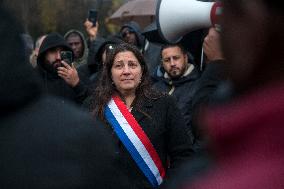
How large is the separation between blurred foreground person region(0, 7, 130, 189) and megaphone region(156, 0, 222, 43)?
127cm

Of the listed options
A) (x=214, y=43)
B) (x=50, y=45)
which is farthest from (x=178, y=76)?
(x=214, y=43)

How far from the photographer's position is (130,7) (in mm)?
11891

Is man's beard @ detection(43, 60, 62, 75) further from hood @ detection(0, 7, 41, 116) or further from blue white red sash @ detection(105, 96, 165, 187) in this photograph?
hood @ detection(0, 7, 41, 116)

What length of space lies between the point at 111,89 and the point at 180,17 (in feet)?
4.52

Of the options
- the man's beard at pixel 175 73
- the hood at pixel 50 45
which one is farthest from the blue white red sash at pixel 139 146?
the hood at pixel 50 45

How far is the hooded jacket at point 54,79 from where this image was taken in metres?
6.64

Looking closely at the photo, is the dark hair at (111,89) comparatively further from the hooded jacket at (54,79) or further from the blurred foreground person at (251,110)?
the blurred foreground person at (251,110)

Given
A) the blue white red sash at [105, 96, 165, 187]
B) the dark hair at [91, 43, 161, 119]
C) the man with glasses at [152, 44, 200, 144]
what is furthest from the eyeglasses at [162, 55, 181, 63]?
the blue white red sash at [105, 96, 165, 187]

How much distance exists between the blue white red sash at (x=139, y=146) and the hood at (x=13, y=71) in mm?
2474

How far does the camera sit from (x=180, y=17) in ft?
11.1

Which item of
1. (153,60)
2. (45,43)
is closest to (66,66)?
(45,43)

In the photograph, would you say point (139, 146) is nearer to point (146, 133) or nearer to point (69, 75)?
point (146, 133)

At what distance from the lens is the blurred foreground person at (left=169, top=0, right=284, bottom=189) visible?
0.99 m

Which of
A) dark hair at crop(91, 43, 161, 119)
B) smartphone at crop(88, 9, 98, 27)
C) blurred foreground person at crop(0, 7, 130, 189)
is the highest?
blurred foreground person at crop(0, 7, 130, 189)
